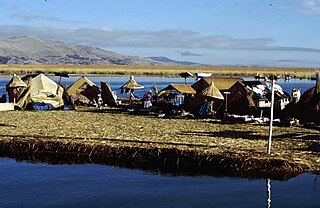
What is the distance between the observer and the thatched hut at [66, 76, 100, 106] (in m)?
31.4

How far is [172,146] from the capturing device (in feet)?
50.2

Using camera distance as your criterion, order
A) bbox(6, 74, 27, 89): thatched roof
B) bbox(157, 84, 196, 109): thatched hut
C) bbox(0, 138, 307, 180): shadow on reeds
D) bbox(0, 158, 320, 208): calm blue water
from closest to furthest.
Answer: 1. bbox(0, 158, 320, 208): calm blue water
2. bbox(0, 138, 307, 180): shadow on reeds
3. bbox(157, 84, 196, 109): thatched hut
4. bbox(6, 74, 27, 89): thatched roof

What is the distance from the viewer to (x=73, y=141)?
1617cm

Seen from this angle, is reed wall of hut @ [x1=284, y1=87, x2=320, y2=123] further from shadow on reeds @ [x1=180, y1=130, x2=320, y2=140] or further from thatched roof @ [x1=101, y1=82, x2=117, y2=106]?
thatched roof @ [x1=101, y1=82, x2=117, y2=106]

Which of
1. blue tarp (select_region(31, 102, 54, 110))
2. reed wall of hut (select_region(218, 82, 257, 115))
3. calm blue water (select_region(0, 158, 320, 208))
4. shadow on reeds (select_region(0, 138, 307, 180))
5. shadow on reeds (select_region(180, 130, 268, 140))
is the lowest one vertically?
calm blue water (select_region(0, 158, 320, 208))

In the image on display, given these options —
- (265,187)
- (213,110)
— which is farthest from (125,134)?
(213,110)

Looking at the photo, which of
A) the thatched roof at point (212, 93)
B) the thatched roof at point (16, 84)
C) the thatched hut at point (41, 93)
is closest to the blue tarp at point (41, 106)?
the thatched hut at point (41, 93)

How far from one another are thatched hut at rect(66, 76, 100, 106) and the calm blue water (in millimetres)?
16737

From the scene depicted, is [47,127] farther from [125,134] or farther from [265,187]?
[265,187]

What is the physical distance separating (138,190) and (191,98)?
46.1 feet

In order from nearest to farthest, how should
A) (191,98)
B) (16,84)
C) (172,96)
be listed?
(191,98)
(172,96)
(16,84)

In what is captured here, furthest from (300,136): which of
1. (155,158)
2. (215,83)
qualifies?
(215,83)

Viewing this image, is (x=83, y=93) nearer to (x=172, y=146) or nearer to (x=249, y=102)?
(x=249, y=102)

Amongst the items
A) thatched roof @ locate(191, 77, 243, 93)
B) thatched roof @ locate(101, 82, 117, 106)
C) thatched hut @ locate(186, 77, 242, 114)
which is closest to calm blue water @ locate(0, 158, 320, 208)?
thatched hut @ locate(186, 77, 242, 114)
